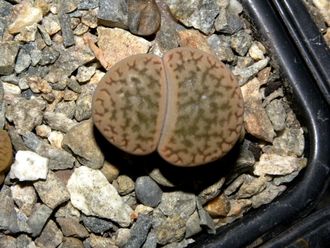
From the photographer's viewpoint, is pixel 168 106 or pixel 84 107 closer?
pixel 168 106

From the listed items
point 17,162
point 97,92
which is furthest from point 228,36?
point 17,162

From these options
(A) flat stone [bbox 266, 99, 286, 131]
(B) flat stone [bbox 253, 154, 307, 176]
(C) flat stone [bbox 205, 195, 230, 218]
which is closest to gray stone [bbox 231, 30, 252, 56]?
(A) flat stone [bbox 266, 99, 286, 131]

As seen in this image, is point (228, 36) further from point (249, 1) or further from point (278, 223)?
point (278, 223)

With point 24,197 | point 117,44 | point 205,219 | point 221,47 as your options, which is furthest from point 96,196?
point 221,47

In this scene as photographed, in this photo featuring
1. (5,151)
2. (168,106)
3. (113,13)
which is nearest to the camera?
(168,106)

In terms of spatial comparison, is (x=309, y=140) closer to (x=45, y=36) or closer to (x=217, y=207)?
(x=217, y=207)

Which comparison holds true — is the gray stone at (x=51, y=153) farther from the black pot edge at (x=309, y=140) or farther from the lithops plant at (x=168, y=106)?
the black pot edge at (x=309, y=140)

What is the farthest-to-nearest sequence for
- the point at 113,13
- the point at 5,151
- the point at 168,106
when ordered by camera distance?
the point at 113,13
the point at 5,151
the point at 168,106

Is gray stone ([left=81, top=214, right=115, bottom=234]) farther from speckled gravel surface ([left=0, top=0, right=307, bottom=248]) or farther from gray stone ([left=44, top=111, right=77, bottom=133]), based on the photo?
gray stone ([left=44, top=111, right=77, bottom=133])
